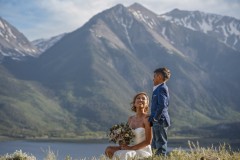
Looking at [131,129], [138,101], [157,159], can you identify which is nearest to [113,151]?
[131,129]

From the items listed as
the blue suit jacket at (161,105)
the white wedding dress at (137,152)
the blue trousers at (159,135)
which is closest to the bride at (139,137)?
the white wedding dress at (137,152)

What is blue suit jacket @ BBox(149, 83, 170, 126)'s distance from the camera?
1181 cm

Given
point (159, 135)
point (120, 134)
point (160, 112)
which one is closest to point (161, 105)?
point (160, 112)

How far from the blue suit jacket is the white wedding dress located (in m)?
1.41

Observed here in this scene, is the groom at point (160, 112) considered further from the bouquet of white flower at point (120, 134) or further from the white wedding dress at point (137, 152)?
the bouquet of white flower at point (120, 134)

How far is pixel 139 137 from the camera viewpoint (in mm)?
10312

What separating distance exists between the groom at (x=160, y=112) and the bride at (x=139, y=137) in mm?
968

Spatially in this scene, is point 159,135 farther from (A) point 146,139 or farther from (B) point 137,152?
(B) point 137,152

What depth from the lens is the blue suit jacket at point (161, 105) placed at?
1181 centimetres

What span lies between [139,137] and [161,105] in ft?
6.06

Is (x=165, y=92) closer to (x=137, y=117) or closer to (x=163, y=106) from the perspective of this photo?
(x=163, y=106)

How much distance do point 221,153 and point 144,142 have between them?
2203 mm

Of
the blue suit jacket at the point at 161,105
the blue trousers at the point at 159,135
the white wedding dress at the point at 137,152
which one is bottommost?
the white wedding dress at the point at 137,152

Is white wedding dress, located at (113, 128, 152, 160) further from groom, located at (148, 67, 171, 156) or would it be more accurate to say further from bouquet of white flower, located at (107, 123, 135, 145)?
groom, located at (148, 67, 171, 156)
